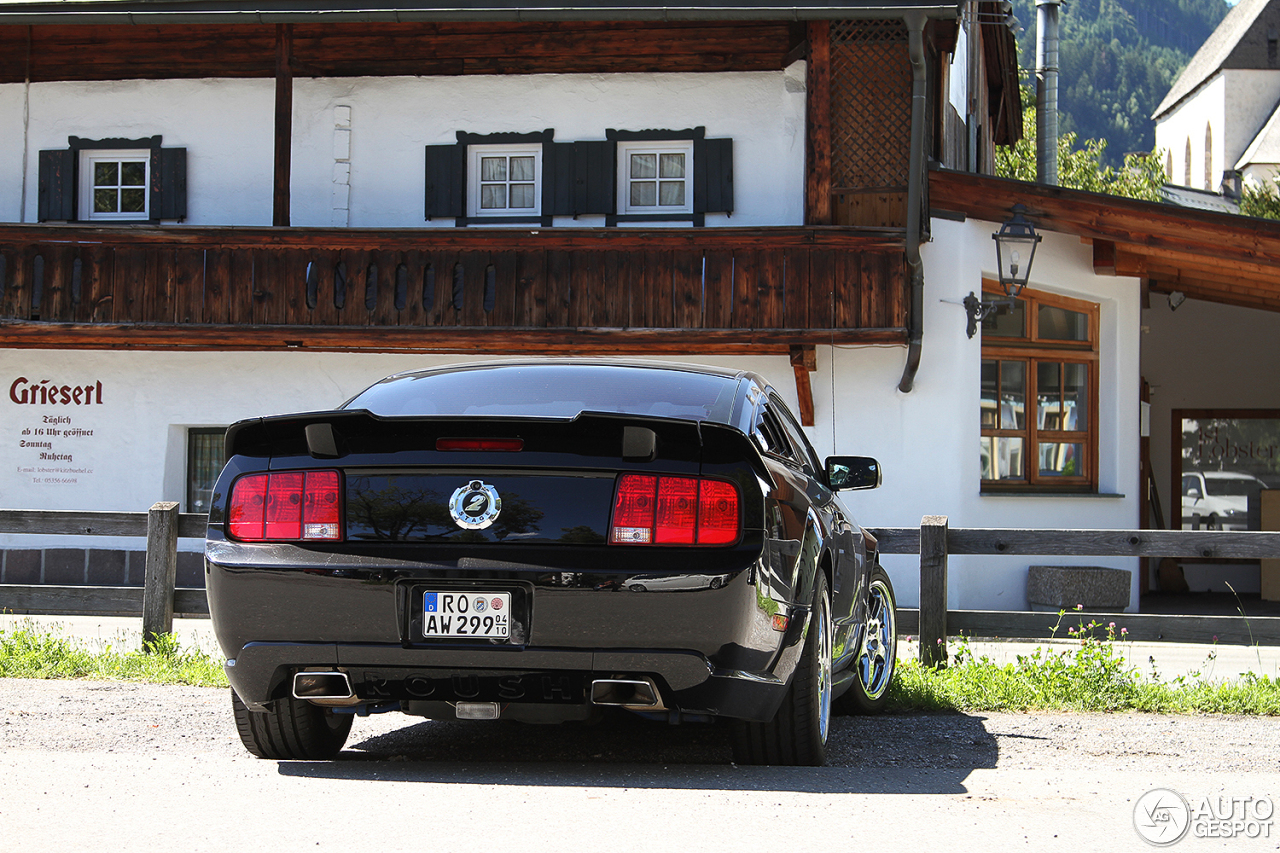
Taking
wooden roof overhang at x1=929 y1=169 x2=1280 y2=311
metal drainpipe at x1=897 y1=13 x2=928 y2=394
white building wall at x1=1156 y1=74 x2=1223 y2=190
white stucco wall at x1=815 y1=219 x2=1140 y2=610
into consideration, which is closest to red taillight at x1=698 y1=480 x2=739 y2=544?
metal drainpipe at x1=897 y1=13 x2=928 y2=394

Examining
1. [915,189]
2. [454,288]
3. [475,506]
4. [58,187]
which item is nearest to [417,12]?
[454,288]

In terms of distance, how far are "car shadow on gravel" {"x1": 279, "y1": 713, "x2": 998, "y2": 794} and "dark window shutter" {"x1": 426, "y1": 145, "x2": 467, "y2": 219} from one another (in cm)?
936

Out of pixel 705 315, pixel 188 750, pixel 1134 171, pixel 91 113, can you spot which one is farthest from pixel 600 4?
pixel 1134 171

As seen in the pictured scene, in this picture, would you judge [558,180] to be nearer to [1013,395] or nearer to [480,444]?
[1013,395]

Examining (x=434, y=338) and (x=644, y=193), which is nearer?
(x=434, y=338)

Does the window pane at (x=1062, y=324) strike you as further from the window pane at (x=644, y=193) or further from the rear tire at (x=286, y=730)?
the rear tire at (x=286, y=730)

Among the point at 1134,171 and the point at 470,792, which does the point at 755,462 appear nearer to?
the point at 470,792

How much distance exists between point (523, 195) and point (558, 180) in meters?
0.48

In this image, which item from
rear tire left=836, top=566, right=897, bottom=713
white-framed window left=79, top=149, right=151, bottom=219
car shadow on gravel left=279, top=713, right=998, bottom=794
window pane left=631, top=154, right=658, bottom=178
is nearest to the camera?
car shadow on gravel left=279, top=713, right=998, bottom=794

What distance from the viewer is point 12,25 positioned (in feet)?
49.4

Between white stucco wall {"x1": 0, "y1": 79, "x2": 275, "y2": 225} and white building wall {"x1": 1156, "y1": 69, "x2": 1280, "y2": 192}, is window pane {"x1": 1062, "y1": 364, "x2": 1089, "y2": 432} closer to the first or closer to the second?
white stucco wall {"x1": 0, "y1": 79, "x2": 275, "y2": 225}

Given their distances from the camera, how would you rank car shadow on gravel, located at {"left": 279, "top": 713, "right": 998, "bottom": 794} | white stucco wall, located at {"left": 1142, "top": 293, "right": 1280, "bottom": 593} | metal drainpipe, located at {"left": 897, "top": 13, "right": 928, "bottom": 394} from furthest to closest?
white stucco wall, located at {"left": 1142, "top": 293, "right": 1280, "bottom": 593} → metal drainpipe, located at {"left": 897, "top": 13, "right": 928, "bottom": 394} → car shadow on gravel, located at {"left": 279, "top": 713, "right": 998, "bottom": 794}

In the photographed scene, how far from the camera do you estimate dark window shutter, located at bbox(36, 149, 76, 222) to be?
15352 millimetres

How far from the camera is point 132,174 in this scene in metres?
15.5
